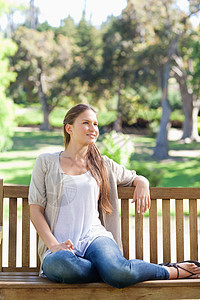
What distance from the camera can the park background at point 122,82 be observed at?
1692 cm

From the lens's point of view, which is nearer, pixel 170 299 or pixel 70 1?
pixel 170 299

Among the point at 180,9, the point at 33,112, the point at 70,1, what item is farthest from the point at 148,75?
the point at 70,1

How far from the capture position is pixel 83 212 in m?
2.62

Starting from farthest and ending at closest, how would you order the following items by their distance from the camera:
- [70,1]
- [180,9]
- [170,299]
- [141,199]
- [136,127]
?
[70,1], [136,127], [180,9], [141,199], [170,299]

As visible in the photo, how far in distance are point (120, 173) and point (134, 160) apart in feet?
49.8

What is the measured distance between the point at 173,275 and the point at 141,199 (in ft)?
1.76

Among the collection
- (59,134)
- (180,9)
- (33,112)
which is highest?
(180,9)

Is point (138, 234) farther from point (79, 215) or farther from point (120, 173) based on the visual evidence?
point (79, 215)

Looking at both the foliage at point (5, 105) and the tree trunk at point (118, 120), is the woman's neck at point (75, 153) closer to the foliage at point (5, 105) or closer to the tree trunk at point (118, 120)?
the foliage at point (5, 105)

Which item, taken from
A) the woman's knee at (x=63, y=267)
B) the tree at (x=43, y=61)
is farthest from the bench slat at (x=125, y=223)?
the tree at (x=43, y=61)

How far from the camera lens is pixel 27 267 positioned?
2.95 metres

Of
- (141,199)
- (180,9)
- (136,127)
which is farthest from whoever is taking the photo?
(136,127)

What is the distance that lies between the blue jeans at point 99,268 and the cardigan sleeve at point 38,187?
1.20ft

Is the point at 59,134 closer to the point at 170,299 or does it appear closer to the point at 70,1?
the point at 70,1
